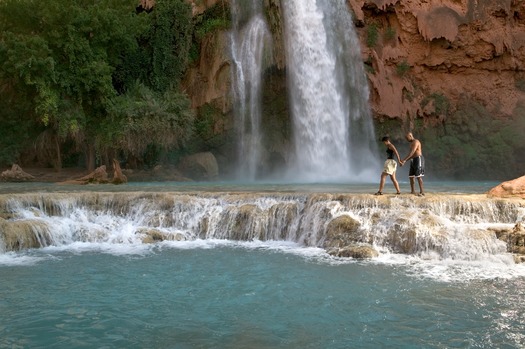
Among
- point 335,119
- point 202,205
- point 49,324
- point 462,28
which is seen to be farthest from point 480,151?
point 49,324

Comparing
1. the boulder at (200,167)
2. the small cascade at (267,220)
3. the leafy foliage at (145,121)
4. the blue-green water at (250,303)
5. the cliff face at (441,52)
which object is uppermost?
the cliff face at (441,52)

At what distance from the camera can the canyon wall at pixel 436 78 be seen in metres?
24.3

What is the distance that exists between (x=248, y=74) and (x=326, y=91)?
3.47 m

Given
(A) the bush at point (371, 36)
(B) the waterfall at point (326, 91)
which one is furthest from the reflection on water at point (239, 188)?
(A) the bush at point (371, 36)

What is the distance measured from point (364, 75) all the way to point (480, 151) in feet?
21.4

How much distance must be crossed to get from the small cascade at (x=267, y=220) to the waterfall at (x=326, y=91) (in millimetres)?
11073

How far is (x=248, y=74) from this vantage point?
78.3 feet

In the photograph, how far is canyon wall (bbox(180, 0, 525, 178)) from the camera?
24.3m

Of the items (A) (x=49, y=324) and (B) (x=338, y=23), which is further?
(B) (x=338, y=23)

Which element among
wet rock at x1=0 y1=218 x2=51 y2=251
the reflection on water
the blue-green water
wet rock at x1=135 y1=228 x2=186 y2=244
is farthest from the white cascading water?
the blue-green water

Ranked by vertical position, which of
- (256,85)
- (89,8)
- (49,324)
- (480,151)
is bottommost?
(49,324)

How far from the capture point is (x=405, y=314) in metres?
6.42

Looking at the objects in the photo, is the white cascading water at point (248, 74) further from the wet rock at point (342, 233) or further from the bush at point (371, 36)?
the wet rock at point (342, 233)

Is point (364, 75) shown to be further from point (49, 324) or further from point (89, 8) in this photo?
point (49, 324)
